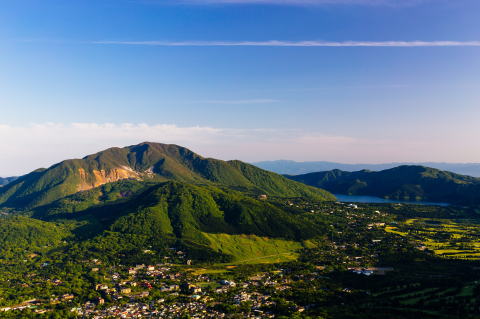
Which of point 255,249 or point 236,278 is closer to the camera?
point 236,278

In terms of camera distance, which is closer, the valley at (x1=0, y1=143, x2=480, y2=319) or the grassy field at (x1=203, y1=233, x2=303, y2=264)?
the valley at (x1=0, y1=143, x2=480, y2=319)

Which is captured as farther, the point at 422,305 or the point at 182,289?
the point at 182,289

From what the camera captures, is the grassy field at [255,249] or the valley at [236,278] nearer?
the valley at [236,278]

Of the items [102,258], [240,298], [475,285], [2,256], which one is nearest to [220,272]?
[240,298]

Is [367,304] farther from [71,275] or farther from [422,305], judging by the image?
[71,275]

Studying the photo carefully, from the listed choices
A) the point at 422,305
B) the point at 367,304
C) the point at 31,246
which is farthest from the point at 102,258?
the point at 422,305

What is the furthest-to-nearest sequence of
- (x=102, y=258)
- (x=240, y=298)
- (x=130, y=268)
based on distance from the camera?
(x=102, y=258) → (x=130, y=268) → (x=240, y=298)

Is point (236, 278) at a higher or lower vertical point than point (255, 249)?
lower

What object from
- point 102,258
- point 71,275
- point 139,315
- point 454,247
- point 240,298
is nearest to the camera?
point 139,315
